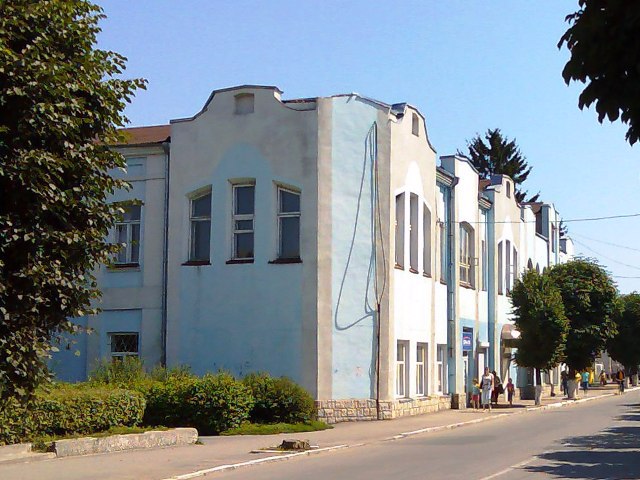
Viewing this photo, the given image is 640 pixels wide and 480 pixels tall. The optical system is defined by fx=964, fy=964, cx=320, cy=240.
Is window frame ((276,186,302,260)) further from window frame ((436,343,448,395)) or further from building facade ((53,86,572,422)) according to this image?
window frame ((436,343,448,395))

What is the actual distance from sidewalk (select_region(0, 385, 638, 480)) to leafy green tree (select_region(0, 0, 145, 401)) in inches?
181

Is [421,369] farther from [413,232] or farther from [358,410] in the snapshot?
[358,410]

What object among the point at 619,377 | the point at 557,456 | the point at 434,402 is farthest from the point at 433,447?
the point at 619,377

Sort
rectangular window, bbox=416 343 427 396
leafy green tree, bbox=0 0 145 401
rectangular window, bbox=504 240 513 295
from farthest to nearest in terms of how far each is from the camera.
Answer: rectangular window, bbox=504 240 513 295, rectangular window, bbox=416 343 427 396, leafy green tree, bbox=0 0 145 401

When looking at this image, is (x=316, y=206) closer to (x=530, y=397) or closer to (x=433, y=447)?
(x=433, y=447)

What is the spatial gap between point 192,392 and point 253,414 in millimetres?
2438

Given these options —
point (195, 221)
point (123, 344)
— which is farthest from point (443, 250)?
point (123, 344)

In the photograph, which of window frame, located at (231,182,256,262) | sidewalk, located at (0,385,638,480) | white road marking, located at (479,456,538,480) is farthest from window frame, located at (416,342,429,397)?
white road marking, located at (479,456,538,480)

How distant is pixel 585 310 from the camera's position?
48.0 meters

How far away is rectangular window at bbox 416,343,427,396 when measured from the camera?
33281 mm

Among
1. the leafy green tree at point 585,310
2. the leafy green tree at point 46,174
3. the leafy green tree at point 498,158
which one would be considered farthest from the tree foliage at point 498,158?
the leafy green tree at point 46,174

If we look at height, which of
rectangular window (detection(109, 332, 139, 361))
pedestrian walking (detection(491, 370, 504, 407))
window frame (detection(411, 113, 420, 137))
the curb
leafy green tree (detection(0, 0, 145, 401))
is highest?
window frame (detection(411, 113, 420, 137))

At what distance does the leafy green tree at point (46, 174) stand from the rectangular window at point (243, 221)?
17.9 m

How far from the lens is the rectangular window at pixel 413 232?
108ft
